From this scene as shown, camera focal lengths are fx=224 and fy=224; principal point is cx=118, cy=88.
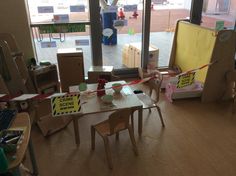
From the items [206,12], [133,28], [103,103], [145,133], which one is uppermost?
[206,12]

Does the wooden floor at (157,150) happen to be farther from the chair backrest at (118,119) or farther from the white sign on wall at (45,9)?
the white sign on wall at (45,9)

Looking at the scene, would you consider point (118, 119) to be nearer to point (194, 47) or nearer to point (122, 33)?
point (194, 47)

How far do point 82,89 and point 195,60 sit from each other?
1977mm

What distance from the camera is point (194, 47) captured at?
11.8ft

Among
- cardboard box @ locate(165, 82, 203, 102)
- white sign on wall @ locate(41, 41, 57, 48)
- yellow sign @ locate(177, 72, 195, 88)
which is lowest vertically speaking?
cardboard box @ locate(165, 82, 203, 102)

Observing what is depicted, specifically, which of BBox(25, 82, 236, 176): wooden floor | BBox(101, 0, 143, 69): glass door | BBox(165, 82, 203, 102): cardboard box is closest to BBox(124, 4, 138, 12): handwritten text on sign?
BBox(101, 0, 143, 69): glass door

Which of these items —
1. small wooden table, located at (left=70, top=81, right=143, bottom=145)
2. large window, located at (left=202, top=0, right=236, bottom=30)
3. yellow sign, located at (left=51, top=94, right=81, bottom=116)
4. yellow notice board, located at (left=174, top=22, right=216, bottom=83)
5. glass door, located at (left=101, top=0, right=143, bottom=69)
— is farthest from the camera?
large window, located at (left=202, top=0, right=236, bottom=30)

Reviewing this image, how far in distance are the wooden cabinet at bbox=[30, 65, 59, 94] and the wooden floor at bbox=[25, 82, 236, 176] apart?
0.80 m

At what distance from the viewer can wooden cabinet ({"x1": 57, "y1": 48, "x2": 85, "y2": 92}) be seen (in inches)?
135

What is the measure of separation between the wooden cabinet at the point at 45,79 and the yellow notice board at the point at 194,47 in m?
2.19

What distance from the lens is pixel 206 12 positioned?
423 cm

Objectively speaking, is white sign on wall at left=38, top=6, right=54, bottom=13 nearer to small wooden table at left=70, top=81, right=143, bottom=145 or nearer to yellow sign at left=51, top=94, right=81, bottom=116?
small wooden table at left=70, top=81, right=143, bottom=145

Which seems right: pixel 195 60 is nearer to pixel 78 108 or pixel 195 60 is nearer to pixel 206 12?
pixel 206 12

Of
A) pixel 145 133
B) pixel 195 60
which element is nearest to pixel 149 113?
pixel 145 133
